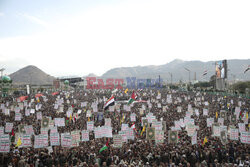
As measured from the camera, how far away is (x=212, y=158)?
1153 cm

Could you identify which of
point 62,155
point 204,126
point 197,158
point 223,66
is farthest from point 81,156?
point 223,66

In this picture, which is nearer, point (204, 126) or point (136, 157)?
point (136, 157)

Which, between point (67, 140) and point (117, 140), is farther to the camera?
point (117, 140)

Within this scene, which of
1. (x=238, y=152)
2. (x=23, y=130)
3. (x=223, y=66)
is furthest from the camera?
(x=223, y=66)

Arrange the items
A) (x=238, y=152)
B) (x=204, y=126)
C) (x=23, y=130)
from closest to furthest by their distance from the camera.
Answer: (x=238, y=152)
(x=23, y=130)
(x=204, y=126)

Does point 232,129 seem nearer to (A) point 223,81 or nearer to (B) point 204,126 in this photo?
(B) point 204,126

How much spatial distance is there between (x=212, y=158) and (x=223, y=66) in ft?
192

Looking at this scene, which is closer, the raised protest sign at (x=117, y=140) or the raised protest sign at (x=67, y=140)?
the raised protest sign at (x=67, y=140)

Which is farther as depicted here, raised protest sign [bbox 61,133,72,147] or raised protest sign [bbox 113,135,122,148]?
raised protest sign [bbox 113,135,122,148]

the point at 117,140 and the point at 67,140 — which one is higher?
the point at 67,140

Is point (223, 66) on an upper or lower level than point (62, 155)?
upper

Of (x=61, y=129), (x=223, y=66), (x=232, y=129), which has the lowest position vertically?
(x=61, y=129)

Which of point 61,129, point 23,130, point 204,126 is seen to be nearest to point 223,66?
point 204,126

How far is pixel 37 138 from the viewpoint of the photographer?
11945 millimetres
